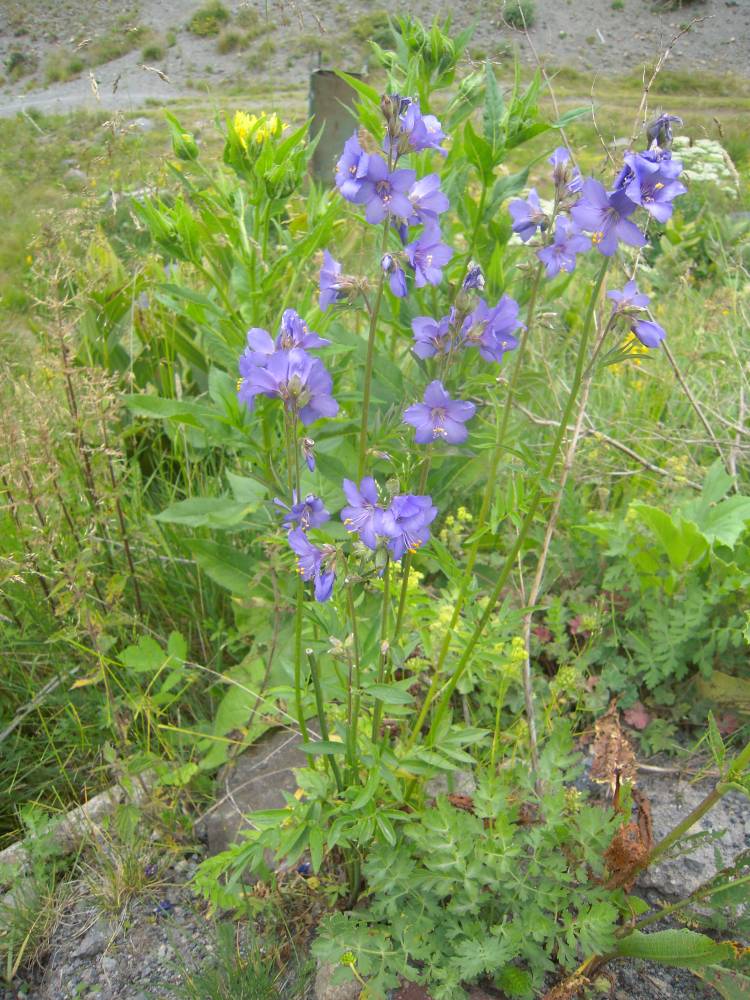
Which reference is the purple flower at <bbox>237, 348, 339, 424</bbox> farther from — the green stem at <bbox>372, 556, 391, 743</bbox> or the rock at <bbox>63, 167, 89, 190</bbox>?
the rock at <bbox>63, 167, 89, 190</bbox>

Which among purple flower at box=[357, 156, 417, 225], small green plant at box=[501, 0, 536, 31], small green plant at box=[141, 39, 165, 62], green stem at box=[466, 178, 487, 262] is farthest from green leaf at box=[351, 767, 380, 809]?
small green plant at box=[141, 39, 165, 62]

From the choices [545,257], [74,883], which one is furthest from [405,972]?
[545,257]

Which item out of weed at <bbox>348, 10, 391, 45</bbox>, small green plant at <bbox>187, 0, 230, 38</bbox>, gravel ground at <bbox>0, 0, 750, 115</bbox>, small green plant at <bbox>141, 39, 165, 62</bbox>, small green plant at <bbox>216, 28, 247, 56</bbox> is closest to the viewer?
small green plant at <bbox>187, 0, 230, 38</bbox>

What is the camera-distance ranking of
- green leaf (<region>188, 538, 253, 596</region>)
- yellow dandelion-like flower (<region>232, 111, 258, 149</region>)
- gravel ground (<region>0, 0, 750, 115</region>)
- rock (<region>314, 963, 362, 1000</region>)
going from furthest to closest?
gravel ground (<region>0, 0, 750, 115</region>)
green leaf (<region>188, 538, 253, 596</region>)
yellow dandelion-like flower (<region>232, 111, 258, 149</region>)
rock (<region>314, 963, 362, 1000</region>)

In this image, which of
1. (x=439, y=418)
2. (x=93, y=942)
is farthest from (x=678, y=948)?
(x=93, y=942)

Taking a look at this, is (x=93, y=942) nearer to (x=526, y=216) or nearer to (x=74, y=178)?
(x=526, y=216)
